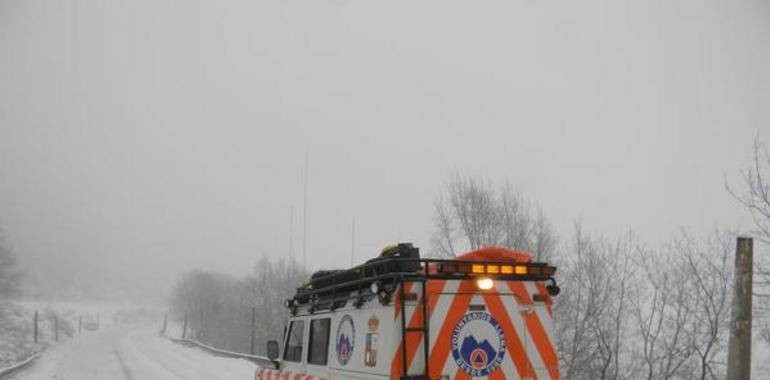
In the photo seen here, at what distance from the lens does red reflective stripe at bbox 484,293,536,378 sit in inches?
200

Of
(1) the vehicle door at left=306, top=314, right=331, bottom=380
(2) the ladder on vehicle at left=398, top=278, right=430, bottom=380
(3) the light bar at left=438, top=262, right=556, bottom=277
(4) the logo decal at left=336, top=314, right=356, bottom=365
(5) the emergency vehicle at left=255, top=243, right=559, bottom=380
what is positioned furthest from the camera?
(1) the vehicle door at left=306, top=314, right=331, bottom=380

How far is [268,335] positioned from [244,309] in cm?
1582


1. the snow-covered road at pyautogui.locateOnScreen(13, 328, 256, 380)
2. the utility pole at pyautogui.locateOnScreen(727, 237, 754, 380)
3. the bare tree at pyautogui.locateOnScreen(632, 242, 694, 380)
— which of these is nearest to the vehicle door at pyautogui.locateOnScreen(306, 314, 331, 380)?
the utility pole at pyautogui.locateOnScreen(727, 237, 754, 380)

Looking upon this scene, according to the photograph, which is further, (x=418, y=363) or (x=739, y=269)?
(x=418, y=363)

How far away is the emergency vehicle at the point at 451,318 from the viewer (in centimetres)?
488

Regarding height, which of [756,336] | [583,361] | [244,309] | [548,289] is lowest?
[244,309]

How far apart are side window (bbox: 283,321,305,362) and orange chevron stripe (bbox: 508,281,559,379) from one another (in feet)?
9.63

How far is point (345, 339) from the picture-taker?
232 inches

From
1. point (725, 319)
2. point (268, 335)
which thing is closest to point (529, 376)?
point (725, 319)

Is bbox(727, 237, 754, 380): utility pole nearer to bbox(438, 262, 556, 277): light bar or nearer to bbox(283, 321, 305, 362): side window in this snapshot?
bbox(438, 262, 556, 277): light bar

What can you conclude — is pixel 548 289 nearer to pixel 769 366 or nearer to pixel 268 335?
pixel 769 366

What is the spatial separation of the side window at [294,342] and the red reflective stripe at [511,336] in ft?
9.21

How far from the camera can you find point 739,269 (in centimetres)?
395

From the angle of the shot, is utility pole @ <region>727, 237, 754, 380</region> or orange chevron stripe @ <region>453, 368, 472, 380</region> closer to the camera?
utility pole @ <region>727, 237, 754, 380</region>
